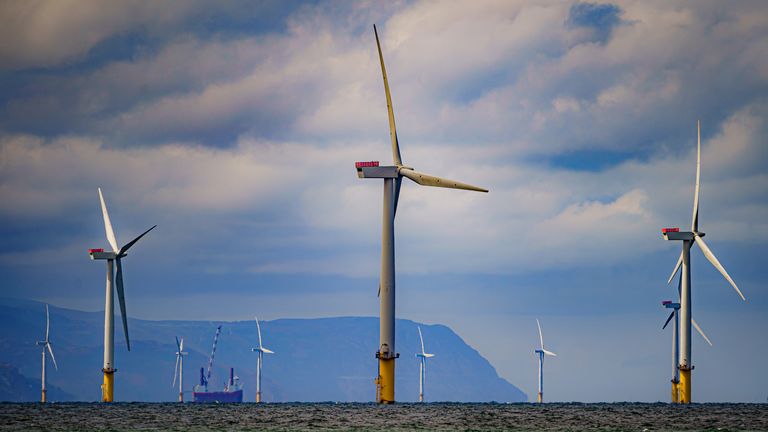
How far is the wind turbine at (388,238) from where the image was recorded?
15225 centimetres

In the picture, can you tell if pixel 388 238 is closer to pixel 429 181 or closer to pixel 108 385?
pixel 429 181

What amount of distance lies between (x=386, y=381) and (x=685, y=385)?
56.8 m

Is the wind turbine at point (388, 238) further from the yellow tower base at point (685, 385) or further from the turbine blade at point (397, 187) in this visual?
A: the yellow tower base at point (685, 385)

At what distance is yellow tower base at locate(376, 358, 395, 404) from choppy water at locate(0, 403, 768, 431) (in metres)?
1.42

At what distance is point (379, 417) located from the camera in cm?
15775

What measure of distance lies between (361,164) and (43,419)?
47.8 meters

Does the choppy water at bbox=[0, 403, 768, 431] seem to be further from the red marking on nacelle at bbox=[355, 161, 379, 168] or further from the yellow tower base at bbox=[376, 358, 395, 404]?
the red marking on nacelle at bbox=[355, 161, 379, 168]

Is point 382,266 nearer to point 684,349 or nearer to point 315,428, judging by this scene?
point 315,428

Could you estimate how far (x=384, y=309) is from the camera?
152 m

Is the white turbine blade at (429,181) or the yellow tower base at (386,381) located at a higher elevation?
the white turbine blade at (429,181)

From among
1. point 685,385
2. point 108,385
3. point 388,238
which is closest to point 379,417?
point 388,238

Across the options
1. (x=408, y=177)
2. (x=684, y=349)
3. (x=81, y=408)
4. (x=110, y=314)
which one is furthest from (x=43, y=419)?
(x=684, y=349)

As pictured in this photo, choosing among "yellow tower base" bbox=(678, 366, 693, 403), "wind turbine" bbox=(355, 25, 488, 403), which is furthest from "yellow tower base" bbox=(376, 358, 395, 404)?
"yellow tower base" bbox=(678, 366, 693, 403)

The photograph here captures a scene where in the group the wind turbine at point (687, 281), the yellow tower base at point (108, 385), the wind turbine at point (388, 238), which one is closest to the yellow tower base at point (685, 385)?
the wind turbine at point (687, 281)
